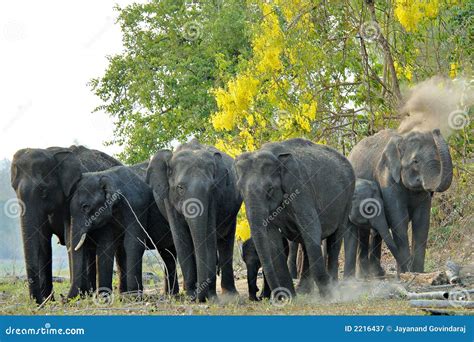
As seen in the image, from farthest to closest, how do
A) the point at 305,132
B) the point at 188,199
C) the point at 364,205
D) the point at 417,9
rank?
the point at 305,132, the point at 417,9, the point at 364,205, the point at 188,199

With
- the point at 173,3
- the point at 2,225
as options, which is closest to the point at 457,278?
the point at 173,3

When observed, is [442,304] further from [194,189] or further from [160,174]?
[160,174]

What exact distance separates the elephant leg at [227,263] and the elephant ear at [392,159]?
2842 millimetres

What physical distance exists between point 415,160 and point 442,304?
477 centimetres

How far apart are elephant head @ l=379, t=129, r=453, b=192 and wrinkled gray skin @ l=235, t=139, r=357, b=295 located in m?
1.85

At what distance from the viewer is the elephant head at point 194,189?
14031mm

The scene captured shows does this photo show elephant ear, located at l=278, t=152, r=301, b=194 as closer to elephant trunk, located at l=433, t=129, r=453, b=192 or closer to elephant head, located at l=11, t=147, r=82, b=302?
elephant trunk, located at l=433, t=129, r=453, b=192

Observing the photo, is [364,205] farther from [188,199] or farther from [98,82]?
[98,82]

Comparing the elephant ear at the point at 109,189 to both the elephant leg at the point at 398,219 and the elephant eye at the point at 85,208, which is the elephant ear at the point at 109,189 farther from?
the elephant leg at the point at 398,219

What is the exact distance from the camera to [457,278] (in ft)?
47.6

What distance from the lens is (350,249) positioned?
16844 millimetres

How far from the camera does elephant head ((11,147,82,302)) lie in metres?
14.3

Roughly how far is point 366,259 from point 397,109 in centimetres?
399
